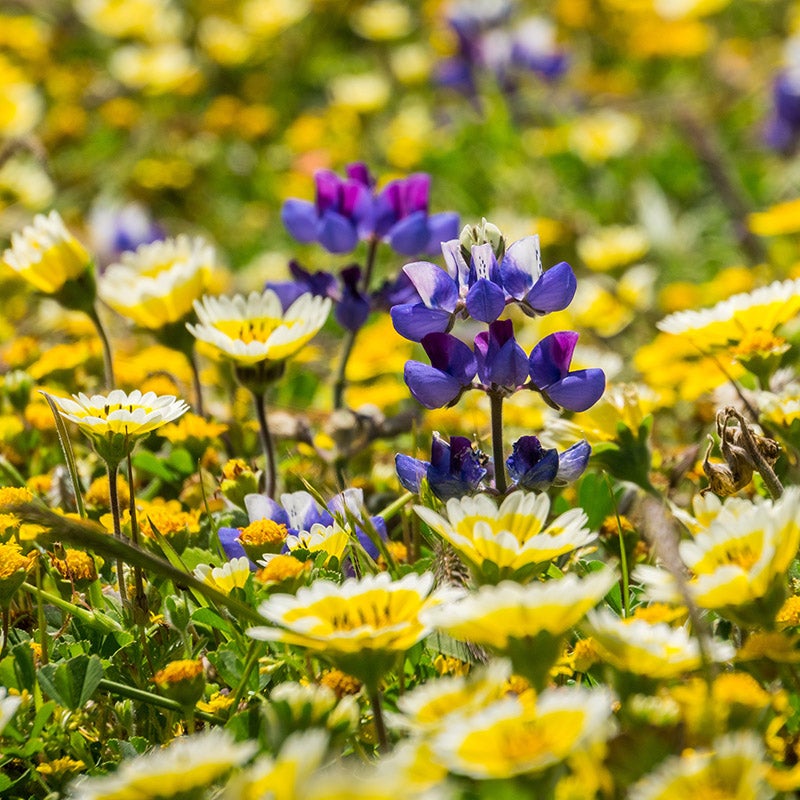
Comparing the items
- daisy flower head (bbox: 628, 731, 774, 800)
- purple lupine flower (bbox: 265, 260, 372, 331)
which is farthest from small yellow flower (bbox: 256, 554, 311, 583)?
purple lupine flower (bbox: 265, 260, 372, 331)

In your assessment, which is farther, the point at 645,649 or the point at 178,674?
the point at 178,674

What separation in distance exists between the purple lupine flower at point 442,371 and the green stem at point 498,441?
0.03 metres

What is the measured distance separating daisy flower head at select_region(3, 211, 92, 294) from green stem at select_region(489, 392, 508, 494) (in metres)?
0.76

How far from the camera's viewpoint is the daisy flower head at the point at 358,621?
36.1 inches

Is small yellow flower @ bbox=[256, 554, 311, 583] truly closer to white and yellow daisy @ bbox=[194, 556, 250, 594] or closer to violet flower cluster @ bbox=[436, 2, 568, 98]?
white and yellow daisy @ bbox=[194, 556, 250, 594]

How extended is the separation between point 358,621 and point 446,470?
0.31 m

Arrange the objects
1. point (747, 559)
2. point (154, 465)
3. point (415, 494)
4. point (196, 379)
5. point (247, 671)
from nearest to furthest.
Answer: point (747, 559) → point (247, 671) → point (415, 494) → point (154, 465) → point (196, 379)

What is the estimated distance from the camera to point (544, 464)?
123cm

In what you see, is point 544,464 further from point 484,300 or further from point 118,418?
point 118,418

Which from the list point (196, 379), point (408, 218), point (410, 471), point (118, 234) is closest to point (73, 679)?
point (410, 471)

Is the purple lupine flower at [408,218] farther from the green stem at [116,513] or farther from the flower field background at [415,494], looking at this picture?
the green stem at [116,513]

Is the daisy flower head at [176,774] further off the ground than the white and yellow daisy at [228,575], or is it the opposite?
the white and yellow daisy at [228,575]

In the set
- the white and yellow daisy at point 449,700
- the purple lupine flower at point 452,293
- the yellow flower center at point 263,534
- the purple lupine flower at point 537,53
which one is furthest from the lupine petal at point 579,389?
the purple lupine flower at point 537,53

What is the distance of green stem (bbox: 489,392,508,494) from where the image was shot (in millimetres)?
1224
